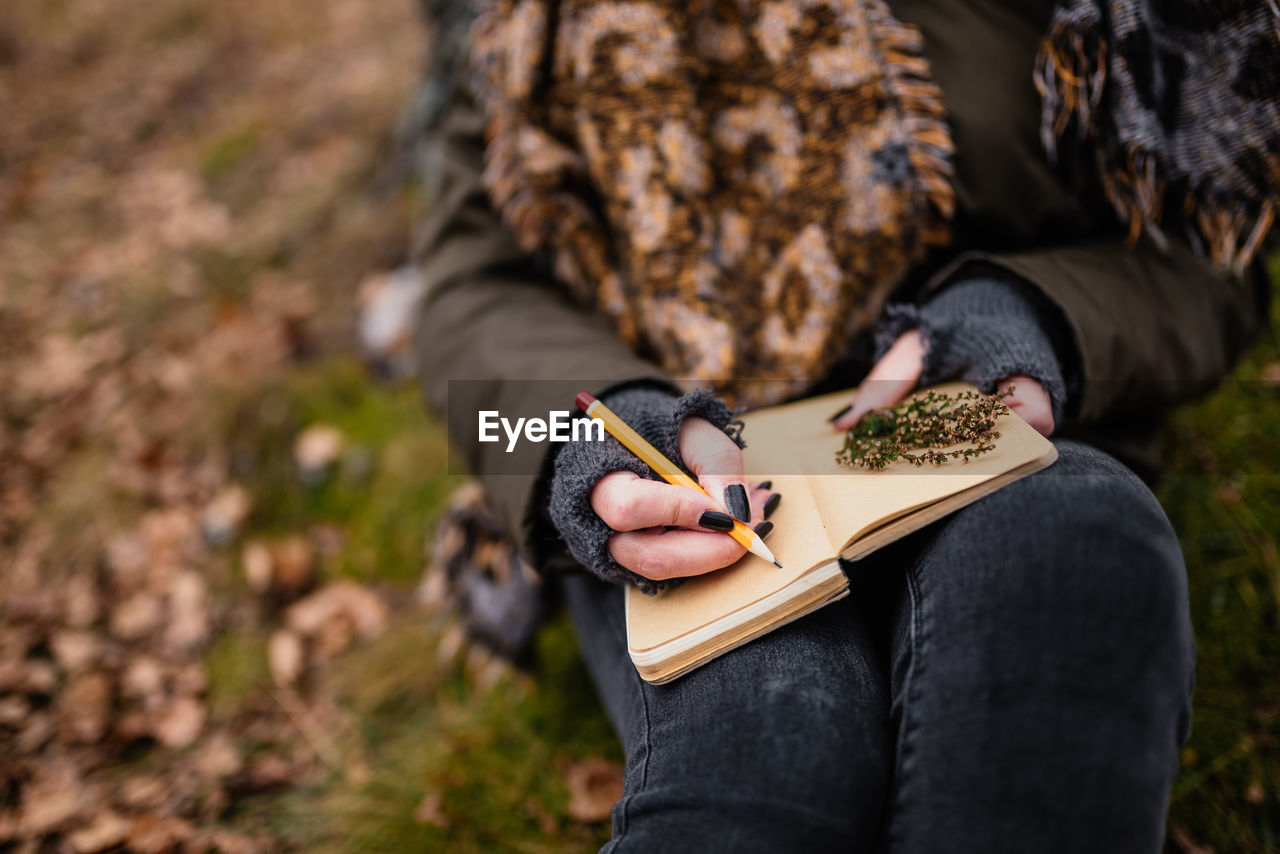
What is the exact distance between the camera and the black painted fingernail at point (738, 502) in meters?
0.93

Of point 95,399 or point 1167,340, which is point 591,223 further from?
point 95,399

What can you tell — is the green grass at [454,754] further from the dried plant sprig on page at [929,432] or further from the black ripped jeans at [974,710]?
the dried plant sprig on page at [929,432]

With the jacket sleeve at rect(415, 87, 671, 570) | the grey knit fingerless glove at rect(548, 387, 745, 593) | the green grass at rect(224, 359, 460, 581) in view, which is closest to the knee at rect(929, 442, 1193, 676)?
the grey knit fingerless glove at rect(548, 387, 745, 593)

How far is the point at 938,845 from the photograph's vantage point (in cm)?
77

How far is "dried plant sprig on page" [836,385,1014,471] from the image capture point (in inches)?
35.8

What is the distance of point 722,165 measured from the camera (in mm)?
1439

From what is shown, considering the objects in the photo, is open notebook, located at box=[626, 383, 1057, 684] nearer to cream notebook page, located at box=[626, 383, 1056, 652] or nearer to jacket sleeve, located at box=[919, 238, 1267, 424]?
cream notebook page, located at box=[626, 383, 1056, 652]

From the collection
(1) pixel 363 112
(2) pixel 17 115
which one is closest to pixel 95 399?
(1) pixel 363 112

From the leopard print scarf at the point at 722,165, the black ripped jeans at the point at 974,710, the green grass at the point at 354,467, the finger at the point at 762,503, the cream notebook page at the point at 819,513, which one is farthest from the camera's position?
the green grass at the point at 354,467

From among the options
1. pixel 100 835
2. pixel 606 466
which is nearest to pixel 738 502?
pixel 606 466

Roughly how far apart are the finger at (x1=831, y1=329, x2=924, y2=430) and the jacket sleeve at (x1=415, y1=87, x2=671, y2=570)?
311 mm

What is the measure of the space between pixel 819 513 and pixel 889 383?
30 cm

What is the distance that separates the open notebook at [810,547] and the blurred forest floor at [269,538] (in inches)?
34.3

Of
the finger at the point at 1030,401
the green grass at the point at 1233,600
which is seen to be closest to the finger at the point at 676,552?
the finger at the point at 1030,401
